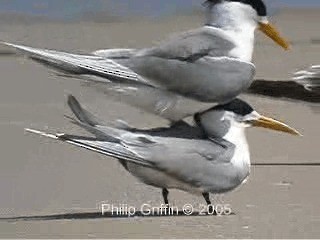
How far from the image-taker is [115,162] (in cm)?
617

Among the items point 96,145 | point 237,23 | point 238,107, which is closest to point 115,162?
point 96,145

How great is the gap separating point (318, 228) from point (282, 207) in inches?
6.1

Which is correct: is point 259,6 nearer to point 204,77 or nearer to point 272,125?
point 204,77

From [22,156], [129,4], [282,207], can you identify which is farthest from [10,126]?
[282,207]

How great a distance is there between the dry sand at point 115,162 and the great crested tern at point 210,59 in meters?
0.05

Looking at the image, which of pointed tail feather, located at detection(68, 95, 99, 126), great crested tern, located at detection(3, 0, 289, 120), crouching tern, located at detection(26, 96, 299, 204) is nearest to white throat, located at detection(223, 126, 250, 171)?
crouching tern, located at detection(26, 96, 299, 204)

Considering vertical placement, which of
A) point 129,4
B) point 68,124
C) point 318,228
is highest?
point 129,4

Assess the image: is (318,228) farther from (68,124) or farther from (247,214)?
(68,124)

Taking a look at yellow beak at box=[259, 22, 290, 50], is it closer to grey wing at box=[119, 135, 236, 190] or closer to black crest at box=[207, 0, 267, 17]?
black crest at box=[207, 0, 267, 17]

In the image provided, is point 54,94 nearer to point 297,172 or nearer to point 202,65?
point 202,65

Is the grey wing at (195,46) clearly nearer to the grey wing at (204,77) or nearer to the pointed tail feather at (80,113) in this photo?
the grey wing at (204,77)

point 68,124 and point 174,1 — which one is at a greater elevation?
point 174,1

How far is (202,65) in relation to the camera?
614 cm

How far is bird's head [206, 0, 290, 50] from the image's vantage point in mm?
6141
